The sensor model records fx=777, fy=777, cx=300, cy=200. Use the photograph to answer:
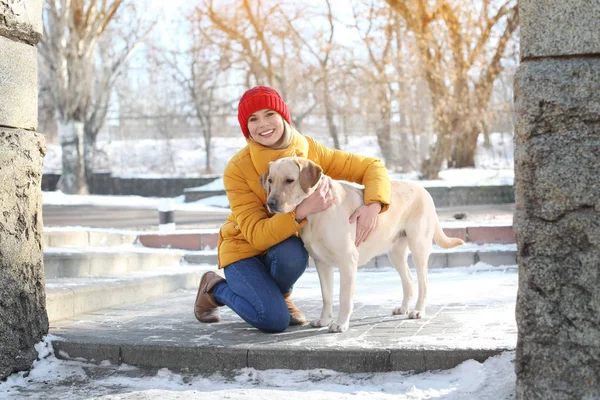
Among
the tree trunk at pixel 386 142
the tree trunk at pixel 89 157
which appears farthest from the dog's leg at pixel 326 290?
the tree trunk at pixel 89 157

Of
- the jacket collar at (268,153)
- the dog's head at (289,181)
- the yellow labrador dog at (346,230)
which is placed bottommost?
the yellow labrador dog at (346,230)

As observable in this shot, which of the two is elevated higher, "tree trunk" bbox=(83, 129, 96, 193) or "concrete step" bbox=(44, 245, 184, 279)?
"tree trunk" bbox=(83, 129, 96, 193)

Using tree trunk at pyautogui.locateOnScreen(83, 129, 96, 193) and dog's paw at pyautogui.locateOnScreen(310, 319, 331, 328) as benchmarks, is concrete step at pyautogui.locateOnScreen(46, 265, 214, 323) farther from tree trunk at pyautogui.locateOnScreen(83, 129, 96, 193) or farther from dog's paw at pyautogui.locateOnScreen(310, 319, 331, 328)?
tree trunk at pyautogui.locateOnScreen(83, 129, 96, 193)

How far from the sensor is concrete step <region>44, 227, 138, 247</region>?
8.59 m

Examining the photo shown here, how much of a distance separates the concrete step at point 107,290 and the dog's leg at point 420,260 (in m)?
2.39

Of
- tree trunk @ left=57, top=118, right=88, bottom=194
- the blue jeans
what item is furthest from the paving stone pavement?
tree trunk @ left=57, top=118, right=88, bottom=194

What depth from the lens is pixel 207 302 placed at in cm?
510

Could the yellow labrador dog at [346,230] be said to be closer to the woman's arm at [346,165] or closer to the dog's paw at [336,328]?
the dog's paw at [336,328]

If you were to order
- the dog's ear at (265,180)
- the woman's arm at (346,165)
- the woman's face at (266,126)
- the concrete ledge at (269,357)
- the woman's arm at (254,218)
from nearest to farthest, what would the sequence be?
the concrete ledge at (269,357) → the dog's ear at (265,180) → the woman's arm at (254,218) → the woman's face at (266,126) → the woman's arm at (346,165)

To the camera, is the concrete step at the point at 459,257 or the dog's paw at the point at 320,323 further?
the concrete step at the point at 459,257

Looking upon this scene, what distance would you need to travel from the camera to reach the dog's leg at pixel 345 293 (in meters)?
4.55

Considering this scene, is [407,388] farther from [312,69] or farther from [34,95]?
[312,69]

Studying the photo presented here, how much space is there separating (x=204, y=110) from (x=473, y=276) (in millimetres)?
26346

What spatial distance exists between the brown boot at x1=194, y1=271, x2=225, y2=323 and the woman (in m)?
0.11
